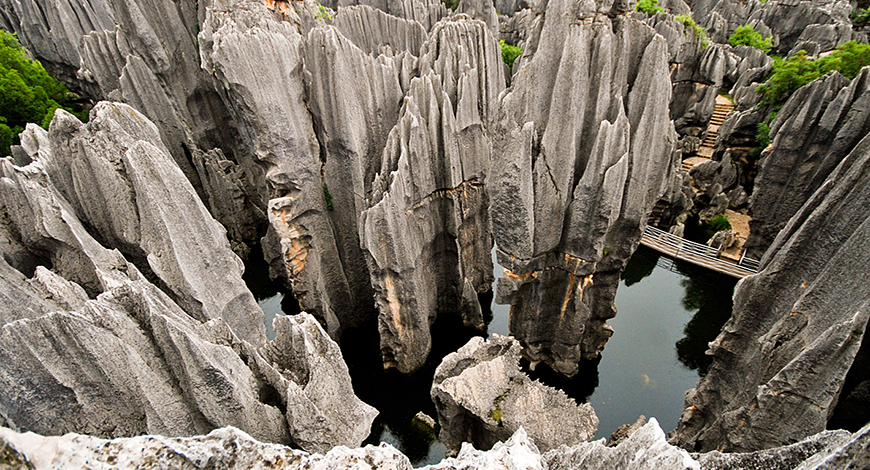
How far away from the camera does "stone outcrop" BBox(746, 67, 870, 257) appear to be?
45.9 ft

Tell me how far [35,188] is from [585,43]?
415 inches

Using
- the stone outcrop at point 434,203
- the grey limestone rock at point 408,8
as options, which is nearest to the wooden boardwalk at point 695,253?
the stone outcrop at point 434,203

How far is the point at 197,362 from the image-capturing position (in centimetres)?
470

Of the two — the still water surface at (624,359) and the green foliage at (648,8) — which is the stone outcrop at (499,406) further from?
the green foliage at (648,8)

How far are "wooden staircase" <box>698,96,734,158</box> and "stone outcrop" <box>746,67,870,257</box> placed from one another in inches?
452

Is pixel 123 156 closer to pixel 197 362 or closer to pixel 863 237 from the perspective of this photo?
pixel 197 362

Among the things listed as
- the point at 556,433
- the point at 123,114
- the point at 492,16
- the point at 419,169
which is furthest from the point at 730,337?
the point at 492,16

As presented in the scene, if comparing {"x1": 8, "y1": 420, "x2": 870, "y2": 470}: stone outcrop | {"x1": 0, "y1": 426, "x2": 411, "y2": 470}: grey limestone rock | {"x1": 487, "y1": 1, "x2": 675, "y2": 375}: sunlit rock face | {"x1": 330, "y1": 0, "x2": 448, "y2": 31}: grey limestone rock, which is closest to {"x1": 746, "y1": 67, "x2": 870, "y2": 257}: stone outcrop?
{"x1": 487, "y1": 1, "x2": 675, "y2": 375}: sunlit rock face

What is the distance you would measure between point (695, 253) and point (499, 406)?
44.8 feet

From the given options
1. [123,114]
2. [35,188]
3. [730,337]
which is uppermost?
[123,114]

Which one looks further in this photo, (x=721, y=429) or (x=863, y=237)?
(x=721, y=429)

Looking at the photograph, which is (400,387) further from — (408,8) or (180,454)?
(408,8)

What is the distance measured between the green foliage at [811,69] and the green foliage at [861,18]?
24.8 m

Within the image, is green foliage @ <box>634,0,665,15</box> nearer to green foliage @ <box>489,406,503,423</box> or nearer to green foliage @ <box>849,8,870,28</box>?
green foliage @ <box>849,8,870,28</box>
